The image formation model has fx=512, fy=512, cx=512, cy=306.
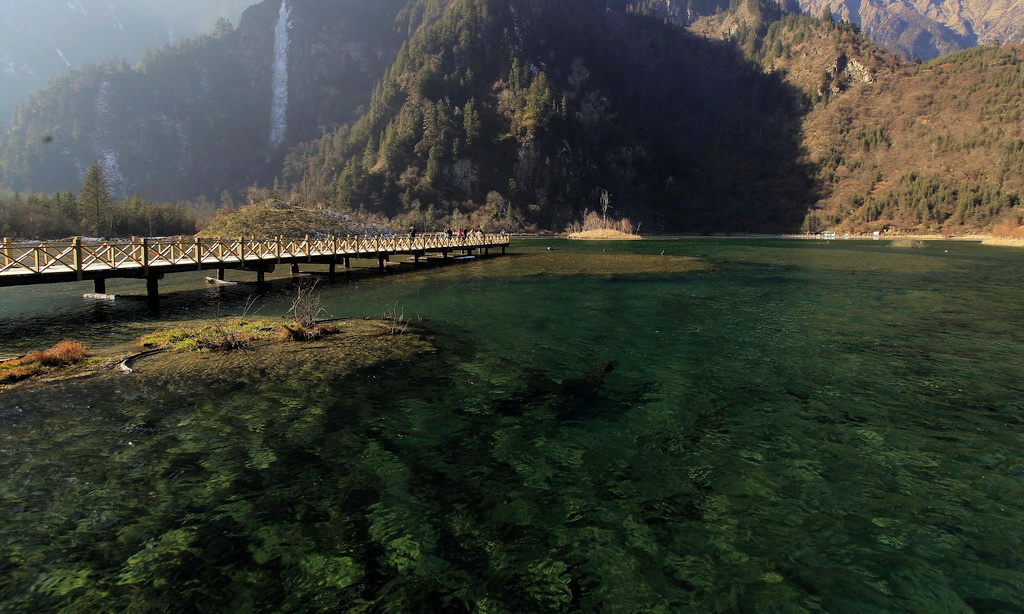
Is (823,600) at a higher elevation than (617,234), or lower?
lower

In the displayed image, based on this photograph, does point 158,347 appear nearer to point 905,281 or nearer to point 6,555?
point 6,555

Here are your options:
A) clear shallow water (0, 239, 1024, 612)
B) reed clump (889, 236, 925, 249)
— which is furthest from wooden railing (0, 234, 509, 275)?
reed clump (889, 236, 925, 249)

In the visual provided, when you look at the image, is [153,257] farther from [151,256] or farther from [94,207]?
[94,207]

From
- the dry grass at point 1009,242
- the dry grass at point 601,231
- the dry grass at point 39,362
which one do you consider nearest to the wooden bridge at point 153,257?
the dry grass at point 39,362

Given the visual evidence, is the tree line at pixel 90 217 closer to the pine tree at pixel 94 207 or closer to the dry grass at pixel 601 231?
the pine tree at pixel 94 207

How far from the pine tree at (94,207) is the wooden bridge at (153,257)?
72.4 m

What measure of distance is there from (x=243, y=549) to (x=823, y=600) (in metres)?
8.82

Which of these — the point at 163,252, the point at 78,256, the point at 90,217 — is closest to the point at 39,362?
the point at 78,256

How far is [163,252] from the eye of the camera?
35.0 m

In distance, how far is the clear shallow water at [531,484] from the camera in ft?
24.8

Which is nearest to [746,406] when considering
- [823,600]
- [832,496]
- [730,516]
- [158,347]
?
[832,496]

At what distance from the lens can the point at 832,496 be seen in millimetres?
10141

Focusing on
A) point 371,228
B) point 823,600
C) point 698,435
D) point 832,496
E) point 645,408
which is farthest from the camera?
point 371,228

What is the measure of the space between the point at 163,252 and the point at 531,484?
3524 centimetres
